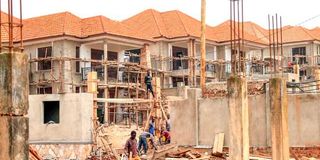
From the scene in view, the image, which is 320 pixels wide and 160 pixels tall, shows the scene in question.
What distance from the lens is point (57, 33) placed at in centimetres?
3253

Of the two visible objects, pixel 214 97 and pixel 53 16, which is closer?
pixel 214 97

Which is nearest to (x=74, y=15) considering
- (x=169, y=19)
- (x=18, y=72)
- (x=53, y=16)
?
(x=53, y=16)

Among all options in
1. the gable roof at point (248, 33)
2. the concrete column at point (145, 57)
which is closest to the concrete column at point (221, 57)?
the gable roof at point (248, 33)

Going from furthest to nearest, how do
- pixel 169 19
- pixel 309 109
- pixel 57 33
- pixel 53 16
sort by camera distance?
1. pixel 169 19
2. pixel 53 16
3. pixel 57 33
4. pixel 309 109

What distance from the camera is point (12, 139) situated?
743cm

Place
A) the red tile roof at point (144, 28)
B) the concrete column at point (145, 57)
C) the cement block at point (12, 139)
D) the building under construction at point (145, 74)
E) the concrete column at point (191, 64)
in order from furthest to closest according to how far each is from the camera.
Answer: the concrete column at point (191, 64), the concrete column at point (145, 57), the red tile roof at point (144, 28), the building under construction at point (145, 74), the cement block at point (12, 139)

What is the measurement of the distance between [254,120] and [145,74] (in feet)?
52.3

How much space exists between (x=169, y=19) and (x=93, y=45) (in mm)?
9566

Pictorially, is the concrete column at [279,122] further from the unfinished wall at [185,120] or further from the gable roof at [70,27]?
the gable roof at [70,27]

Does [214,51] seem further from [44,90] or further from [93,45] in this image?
[44,90]

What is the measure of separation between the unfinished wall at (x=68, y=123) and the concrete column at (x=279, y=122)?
11.5 m

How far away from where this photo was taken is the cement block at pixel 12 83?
7465mm

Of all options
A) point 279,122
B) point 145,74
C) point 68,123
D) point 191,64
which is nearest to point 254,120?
point 279,122

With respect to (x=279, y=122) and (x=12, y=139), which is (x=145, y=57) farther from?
(x=12, y=139)
